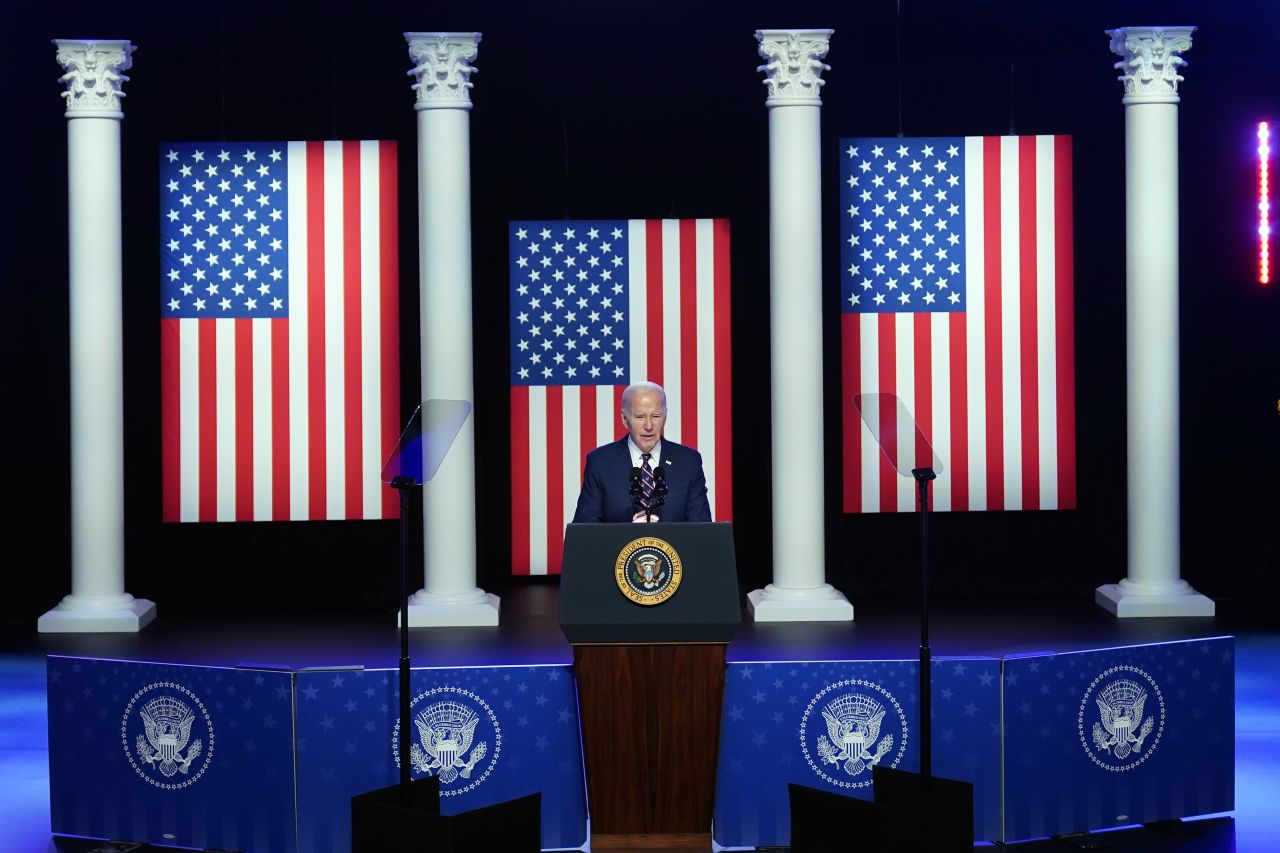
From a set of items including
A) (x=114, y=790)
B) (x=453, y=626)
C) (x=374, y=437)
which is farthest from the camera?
(x=374, y=437)

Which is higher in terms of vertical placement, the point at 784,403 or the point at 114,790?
the point at 784,403

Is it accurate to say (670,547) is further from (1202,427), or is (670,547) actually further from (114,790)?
(1202,427)

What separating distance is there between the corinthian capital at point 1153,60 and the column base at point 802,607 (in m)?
3.57

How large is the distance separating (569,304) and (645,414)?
4267 mm

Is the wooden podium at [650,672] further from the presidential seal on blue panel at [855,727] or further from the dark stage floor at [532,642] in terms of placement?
the dark stage floor at [532,642]

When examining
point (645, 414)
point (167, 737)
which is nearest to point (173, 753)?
point (167, 737)

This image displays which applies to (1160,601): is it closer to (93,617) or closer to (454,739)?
(454,739)

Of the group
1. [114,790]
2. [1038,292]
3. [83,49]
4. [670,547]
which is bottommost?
[114,790]

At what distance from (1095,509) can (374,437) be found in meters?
4.78

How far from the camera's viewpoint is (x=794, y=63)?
969cm

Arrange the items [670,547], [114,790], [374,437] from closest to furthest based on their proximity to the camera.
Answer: [670,547] < [114,790] < [374,437]

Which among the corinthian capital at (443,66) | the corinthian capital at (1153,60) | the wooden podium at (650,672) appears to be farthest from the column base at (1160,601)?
the wooden podium at (650,672)

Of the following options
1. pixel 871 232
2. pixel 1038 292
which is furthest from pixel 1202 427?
pixel 871 232

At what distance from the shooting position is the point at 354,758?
558 centimetres
